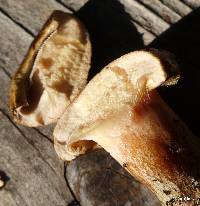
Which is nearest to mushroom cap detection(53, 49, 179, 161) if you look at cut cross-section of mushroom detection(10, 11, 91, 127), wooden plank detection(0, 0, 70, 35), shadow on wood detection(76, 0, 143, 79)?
cut cross-section of mushroom detection(10, 11, 91, 127)

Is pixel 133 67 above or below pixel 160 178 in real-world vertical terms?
above

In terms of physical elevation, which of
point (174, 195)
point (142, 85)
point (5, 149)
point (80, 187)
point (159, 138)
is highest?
point (142, 85)

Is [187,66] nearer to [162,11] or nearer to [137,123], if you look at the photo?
[162,11]

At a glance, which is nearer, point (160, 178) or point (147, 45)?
point (160, 178)

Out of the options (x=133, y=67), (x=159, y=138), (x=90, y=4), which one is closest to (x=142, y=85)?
(x=133, y=67)

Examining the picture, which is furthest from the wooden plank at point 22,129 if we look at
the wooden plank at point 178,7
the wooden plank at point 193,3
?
the wooden plank at point 193,3

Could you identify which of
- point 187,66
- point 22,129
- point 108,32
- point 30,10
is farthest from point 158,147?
point 30,10

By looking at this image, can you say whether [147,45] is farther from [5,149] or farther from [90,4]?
[5,149]
